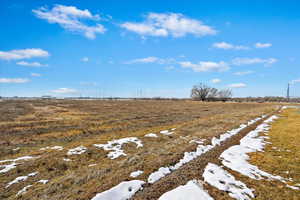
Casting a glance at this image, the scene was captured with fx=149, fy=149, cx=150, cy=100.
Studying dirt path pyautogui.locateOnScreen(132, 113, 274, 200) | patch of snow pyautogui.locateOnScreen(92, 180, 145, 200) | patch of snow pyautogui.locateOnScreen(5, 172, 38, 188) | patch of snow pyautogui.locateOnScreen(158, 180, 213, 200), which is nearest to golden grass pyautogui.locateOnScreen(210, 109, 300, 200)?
patch of snow pyautogui.locateOnScreen(158, 180, 213, 200)

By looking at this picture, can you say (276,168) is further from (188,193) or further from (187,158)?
(188,193)

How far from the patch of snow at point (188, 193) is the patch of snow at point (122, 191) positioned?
37.6 inches

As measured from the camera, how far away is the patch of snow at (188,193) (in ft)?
14.3

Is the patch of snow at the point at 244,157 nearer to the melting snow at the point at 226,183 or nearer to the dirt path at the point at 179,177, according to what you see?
the dirt path at the point at 179,177

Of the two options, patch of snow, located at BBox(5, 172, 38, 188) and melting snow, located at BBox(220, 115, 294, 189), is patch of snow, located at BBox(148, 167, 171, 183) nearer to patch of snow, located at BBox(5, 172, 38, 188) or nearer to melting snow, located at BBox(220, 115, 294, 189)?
melting snow, located at BBox(220, 115, 294, 189)

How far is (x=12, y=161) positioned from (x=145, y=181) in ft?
25.1

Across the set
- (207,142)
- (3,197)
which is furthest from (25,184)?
(207,142)

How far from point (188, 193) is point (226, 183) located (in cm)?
162

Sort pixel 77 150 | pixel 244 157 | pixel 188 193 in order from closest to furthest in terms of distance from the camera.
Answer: pixel 188 193 < pixel 244 157 < pixel 77 150

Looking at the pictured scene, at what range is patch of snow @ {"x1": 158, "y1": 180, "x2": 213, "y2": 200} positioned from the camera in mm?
4367

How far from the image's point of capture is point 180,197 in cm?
438

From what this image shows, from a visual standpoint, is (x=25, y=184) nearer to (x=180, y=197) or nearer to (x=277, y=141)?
(x=180, y=197)

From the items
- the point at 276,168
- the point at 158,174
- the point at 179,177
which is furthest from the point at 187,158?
the point at 276,168

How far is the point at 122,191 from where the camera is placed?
4.70 meters
